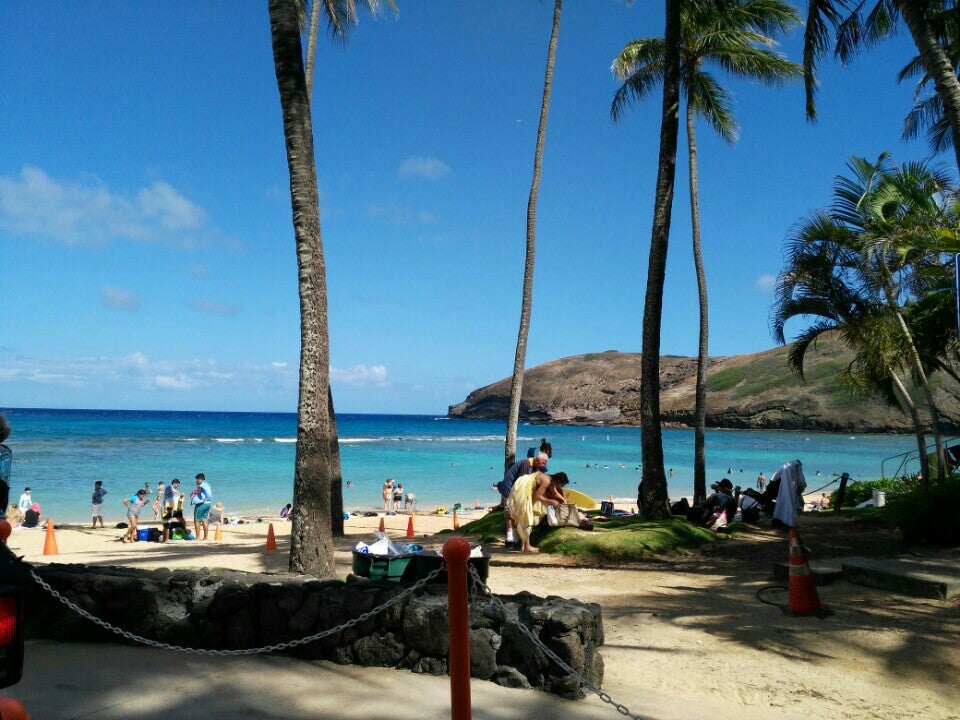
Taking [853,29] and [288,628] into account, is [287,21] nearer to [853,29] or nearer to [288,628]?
[288,628]

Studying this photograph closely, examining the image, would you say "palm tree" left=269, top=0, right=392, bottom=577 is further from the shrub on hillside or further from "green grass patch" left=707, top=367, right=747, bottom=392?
"green grass patch" left=707, top=367, right=747, bottom=392

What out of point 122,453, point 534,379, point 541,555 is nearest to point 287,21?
point 541,555

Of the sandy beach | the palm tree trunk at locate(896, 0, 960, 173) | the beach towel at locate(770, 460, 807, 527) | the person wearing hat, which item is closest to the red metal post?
the sandy beach

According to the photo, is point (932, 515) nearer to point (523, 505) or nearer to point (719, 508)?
point (719, 508)

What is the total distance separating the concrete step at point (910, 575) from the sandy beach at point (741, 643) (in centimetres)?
13

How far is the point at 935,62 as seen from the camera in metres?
9.89

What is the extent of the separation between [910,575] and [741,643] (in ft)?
8.89

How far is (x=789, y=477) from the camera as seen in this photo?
1385 cm

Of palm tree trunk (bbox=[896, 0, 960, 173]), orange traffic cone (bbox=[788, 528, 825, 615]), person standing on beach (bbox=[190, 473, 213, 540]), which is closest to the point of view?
orange traffic cone (bbox=[788, 528, 825, 615])

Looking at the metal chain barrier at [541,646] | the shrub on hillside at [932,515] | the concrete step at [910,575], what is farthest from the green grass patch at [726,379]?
the metal chain barrier at [541,646]

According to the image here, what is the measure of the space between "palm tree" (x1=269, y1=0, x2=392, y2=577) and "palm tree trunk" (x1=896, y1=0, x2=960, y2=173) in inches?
306

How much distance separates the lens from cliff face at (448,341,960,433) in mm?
102000

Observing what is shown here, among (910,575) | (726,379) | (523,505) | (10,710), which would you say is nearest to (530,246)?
(523,505)

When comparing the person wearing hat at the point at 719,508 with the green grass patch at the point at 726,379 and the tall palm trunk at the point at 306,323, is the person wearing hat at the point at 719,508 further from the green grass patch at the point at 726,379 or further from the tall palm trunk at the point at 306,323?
the green grass patch at the point at 726,379
